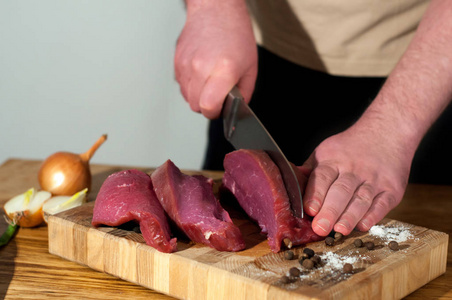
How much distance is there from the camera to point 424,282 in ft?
7.53

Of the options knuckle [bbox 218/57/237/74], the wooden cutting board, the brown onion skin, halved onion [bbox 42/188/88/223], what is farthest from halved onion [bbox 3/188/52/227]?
knuckle [bbox 218/57/237/74]

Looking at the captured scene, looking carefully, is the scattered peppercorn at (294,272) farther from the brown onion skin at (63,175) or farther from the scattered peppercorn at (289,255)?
the brown onion skin at (63,175)

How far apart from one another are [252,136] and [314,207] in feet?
1.47

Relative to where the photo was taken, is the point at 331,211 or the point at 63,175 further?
the point at 63,175

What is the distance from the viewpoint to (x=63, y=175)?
10.0 ft

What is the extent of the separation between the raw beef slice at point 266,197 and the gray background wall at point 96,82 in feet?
13.2

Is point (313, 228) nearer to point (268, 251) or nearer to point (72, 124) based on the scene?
point (268, 251)

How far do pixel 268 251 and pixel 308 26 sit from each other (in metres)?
1.59

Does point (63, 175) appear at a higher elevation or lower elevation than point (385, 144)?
lower

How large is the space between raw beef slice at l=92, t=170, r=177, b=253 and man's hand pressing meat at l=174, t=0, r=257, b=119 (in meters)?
0.53

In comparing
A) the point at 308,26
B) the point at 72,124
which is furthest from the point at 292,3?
the point at 72,124

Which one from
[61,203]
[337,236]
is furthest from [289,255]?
[61,203]

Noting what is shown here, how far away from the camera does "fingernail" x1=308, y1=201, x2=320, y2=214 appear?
2371 mm

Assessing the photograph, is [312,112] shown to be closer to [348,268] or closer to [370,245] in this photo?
→ [370,245]
